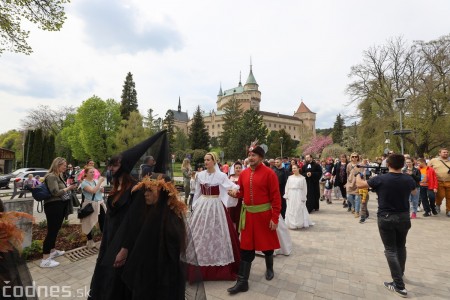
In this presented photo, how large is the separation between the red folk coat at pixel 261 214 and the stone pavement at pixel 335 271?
71cm

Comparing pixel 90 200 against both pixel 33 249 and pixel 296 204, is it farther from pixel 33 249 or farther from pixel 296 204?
pixel 296 204

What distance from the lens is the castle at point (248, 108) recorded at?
10012cm

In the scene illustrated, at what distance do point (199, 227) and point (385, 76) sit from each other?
28071 millimetres

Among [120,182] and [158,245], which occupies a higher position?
[120,182]

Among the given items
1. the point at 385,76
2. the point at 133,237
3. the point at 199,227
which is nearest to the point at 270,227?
the point at 199,227

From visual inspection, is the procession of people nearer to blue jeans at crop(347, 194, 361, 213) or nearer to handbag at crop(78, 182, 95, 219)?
handbag at crop(78, 182, 95, 219)

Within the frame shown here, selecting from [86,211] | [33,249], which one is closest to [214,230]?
[86,211]

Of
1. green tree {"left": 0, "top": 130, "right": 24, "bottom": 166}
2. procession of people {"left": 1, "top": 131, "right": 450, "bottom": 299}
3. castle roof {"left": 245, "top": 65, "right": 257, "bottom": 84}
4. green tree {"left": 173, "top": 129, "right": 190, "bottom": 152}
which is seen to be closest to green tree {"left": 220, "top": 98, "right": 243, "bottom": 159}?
green tree {"left": 173, "top": 129, "right": 190, "bottom": 152}

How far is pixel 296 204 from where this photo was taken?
7.31m

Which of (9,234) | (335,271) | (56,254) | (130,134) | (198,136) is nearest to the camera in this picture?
(9,234)

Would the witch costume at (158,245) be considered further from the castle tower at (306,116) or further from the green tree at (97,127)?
the castle tower at (306,116)

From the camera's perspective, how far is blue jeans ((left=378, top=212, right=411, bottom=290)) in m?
3.61

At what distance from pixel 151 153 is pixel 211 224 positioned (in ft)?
5.91

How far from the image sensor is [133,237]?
94.4 inches
